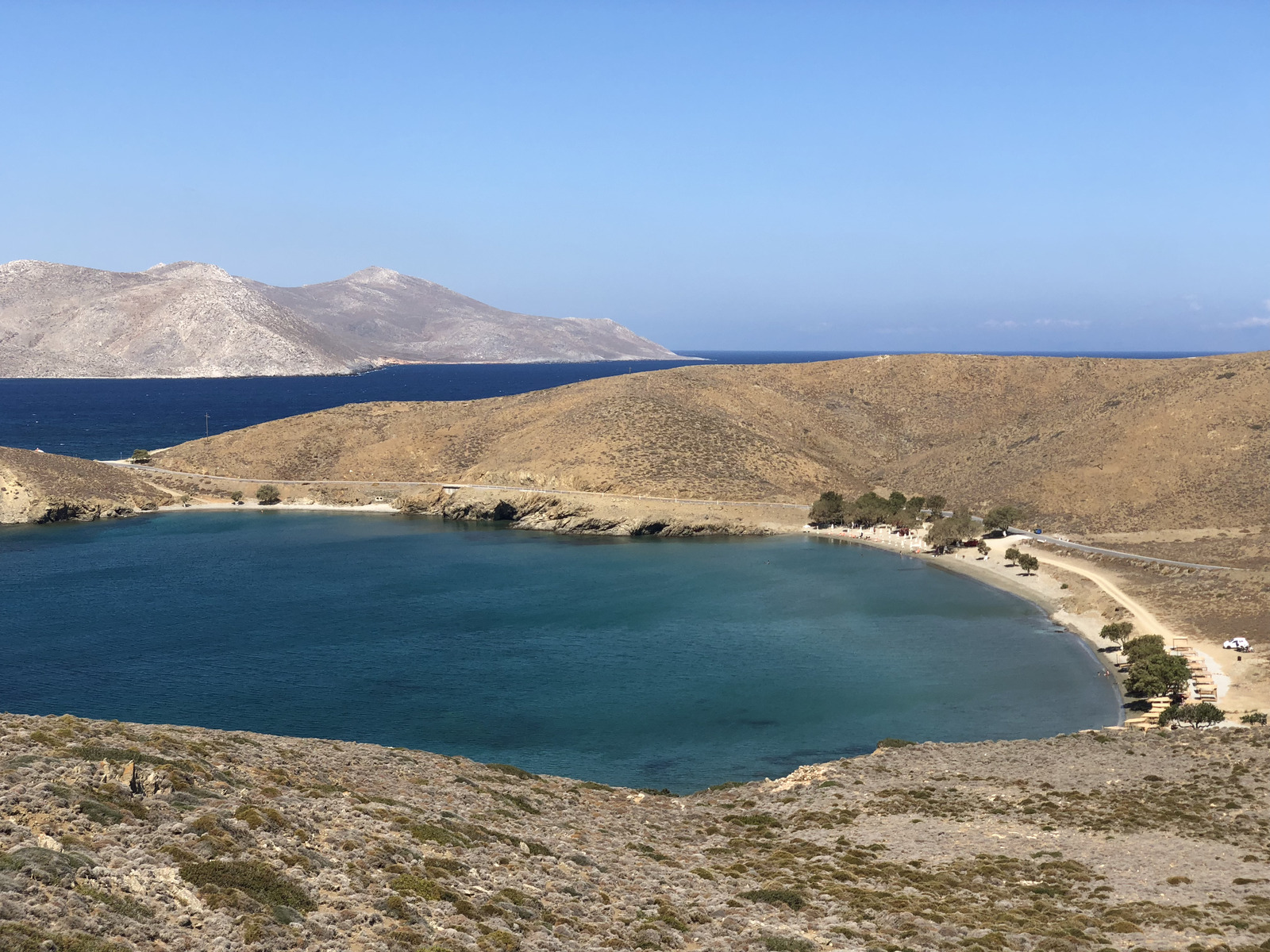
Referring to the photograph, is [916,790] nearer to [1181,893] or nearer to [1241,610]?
[1181,893]

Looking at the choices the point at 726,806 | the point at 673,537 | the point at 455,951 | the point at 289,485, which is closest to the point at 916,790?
the point at 726,806

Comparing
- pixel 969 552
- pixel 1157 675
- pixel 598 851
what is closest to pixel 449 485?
pixel 969 552

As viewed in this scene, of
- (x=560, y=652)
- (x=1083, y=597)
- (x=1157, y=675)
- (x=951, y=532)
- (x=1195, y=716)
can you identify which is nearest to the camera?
(x=1195, y=716)

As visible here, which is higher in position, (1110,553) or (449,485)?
(1110,553)

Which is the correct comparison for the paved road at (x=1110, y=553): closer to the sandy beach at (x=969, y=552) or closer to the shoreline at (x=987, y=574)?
the sandy beach at (x=969, y=552)

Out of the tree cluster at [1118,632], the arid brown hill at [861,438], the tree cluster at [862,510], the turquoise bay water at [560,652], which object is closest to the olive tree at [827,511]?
the tree cluster at [862,510]

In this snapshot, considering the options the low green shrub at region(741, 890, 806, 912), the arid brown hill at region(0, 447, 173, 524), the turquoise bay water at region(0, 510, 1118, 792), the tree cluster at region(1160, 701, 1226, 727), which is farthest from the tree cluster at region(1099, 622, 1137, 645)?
the arid brown hill at region(0, 447, 173, 524)

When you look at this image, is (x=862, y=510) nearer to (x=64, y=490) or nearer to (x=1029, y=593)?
(x=1029, y=593)
